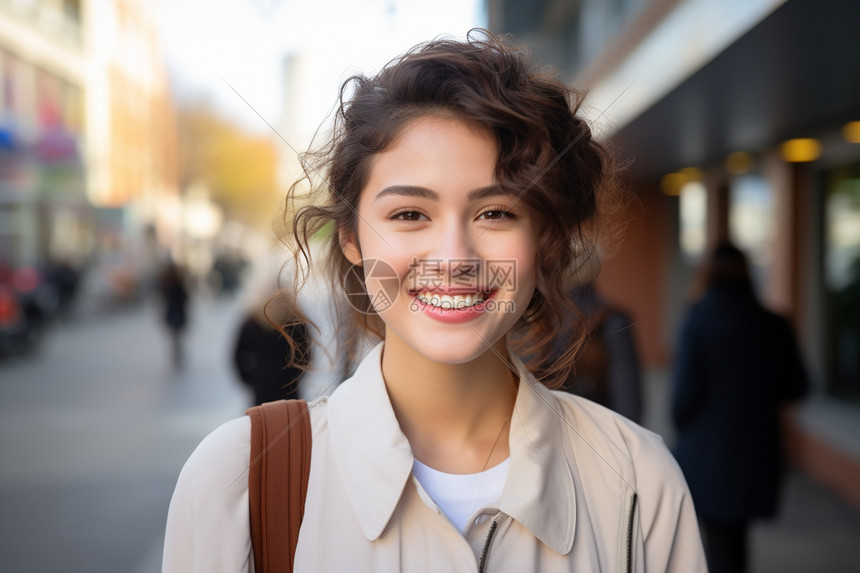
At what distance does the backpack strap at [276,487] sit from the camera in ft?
4.30

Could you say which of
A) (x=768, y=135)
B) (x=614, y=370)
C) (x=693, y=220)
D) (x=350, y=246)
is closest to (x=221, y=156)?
(x=693, y=220)

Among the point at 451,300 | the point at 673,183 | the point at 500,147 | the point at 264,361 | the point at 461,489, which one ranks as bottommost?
the point at 264,361

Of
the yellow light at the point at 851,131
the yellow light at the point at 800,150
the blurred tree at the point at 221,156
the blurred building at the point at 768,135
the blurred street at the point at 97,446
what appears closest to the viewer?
the blurred building at the point at 768,135

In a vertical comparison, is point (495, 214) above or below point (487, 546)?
above

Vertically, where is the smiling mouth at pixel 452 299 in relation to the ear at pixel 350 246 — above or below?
below

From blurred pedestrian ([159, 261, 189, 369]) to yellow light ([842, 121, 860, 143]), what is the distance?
30.1 feet

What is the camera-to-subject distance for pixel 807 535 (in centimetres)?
498

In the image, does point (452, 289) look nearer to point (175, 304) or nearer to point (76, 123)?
point (175, 304)

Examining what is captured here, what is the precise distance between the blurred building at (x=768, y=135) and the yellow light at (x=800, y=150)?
0.06 feet

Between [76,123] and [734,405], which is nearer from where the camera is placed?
[734,405]

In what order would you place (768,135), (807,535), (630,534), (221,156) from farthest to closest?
1. (221,156)
2. (768,135)
3. (807,535)
4. (630,534)

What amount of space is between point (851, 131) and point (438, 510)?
5.85 metres

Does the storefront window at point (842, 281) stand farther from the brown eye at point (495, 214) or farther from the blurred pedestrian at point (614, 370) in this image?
the brown eye at point (495, 214)

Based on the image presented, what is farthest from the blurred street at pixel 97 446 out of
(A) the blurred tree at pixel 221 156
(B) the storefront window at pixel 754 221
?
(A) the blurred tree at pixel 221 156
